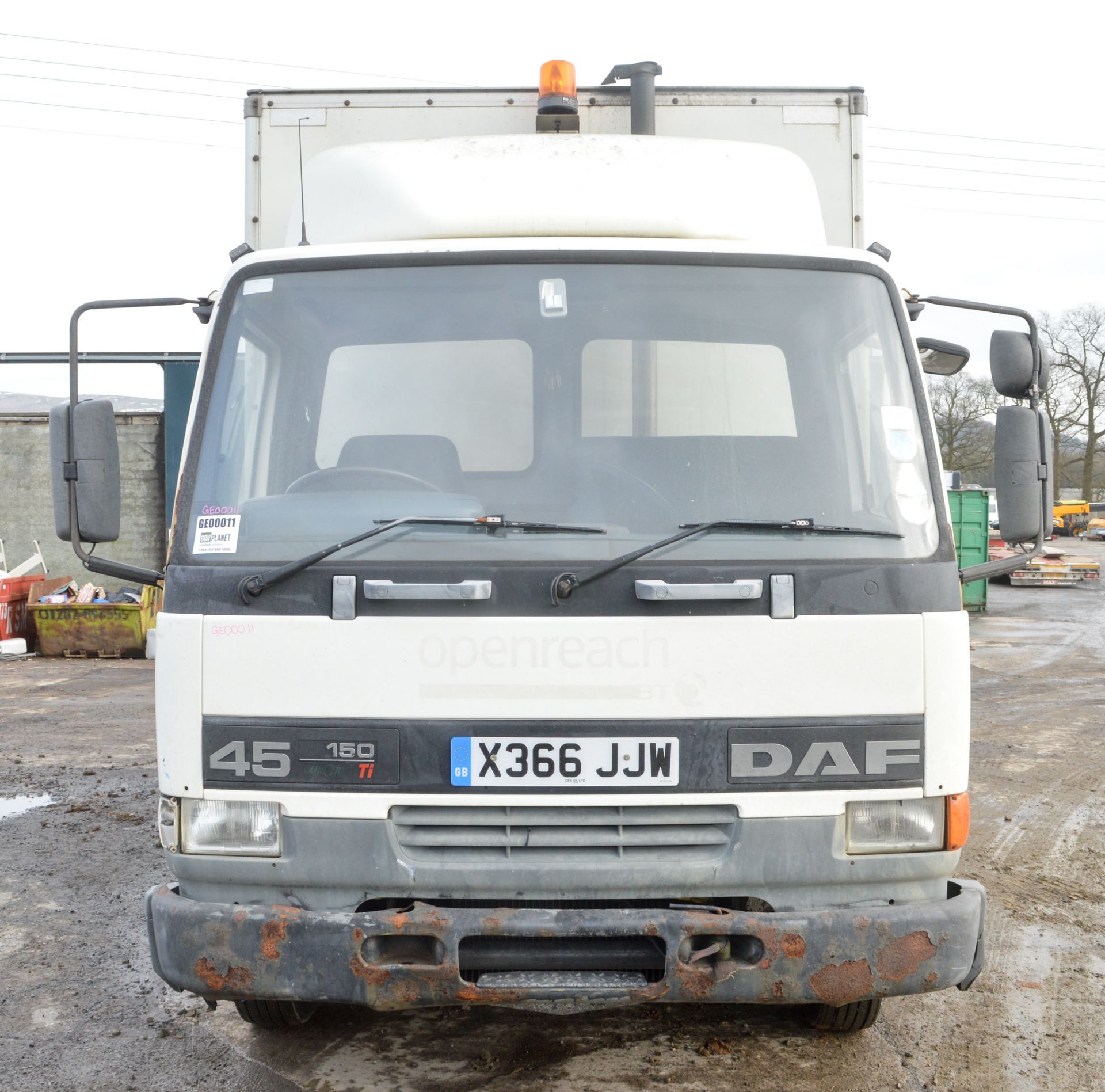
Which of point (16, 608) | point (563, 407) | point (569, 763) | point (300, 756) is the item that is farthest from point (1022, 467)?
point (16, 608)

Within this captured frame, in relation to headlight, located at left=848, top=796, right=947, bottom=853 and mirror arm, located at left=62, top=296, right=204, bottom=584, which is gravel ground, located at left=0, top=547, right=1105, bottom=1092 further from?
mirror arm, located at left=62, top=296, right=204, bottom=584

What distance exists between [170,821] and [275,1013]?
3.14 feet

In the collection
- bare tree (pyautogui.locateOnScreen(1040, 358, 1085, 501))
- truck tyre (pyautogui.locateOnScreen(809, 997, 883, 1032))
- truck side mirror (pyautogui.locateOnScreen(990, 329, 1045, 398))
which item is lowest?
truck tyre (pyautogui.locateOnScreen(809, 997, 883, 1032))

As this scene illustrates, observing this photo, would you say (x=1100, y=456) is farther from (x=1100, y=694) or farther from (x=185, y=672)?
(x=185, y=672)

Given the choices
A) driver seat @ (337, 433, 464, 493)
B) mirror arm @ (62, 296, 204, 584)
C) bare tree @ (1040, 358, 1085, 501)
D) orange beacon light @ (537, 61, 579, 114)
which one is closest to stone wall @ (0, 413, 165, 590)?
orange beacon light @ (537, 61, 579, 114)

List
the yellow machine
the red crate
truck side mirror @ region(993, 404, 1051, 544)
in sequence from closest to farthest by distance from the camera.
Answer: truck side mirror @ region(993, 404, 1051, 544) → the red crate → the yellow machine

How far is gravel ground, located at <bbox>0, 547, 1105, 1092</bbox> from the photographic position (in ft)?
11.0

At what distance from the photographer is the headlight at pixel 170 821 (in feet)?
9.60

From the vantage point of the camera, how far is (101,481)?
10.3 ft

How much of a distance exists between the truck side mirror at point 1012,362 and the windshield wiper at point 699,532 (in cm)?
75

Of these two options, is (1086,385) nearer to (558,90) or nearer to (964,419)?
(964,419)

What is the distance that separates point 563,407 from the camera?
10.2ft

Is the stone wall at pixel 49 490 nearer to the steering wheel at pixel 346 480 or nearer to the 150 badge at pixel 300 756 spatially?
the steering wheel at pixel 346 480

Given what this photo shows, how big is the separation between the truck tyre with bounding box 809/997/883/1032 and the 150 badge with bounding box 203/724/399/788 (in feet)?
5.44
